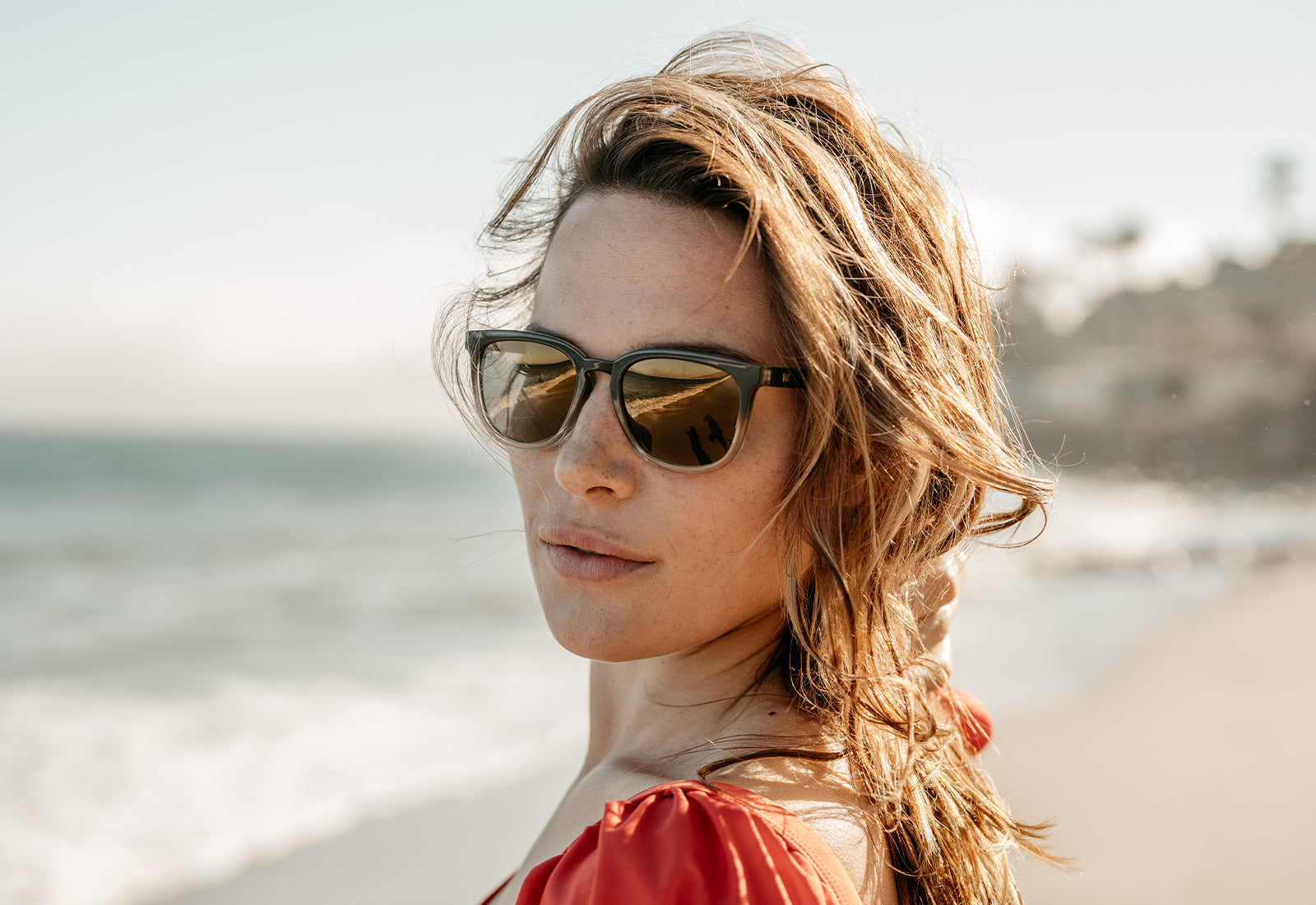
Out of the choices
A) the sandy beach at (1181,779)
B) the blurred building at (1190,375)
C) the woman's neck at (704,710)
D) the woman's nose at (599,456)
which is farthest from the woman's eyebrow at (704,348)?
the sandy beach at (1181,779)

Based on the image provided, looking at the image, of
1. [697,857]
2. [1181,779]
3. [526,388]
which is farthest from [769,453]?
[1181,779]

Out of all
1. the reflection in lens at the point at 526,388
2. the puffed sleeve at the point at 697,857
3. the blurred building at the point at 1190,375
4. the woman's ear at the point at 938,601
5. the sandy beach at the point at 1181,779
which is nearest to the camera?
the puffed sleeve at the point at 697,857

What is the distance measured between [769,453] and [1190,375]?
1170cm

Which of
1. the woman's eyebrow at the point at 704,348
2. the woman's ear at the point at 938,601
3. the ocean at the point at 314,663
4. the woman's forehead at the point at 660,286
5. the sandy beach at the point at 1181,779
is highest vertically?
the woman's forehead at the point at 660,286

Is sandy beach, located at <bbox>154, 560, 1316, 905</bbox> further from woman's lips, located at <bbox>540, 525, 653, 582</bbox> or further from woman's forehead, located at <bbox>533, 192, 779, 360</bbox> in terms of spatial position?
woman's forehead, located at <bbox>533, 192, 779, 360</bbox>

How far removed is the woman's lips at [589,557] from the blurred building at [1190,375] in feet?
3.37

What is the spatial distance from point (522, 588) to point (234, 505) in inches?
749

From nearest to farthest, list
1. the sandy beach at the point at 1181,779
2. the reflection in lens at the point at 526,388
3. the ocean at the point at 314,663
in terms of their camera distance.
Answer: the reflection in lens at the point at 526,388
the sandy beach at the point at 1181,779
the ocean at the point at 314,663

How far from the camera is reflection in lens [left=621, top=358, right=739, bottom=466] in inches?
51.9

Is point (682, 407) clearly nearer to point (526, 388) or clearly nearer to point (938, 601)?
point (526, 388)

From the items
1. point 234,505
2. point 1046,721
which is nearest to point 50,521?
point 234,505

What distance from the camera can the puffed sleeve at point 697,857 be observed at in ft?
3.31

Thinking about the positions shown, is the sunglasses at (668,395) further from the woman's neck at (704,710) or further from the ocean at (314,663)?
the ocean at (314,663)

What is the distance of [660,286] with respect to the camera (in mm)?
1353
